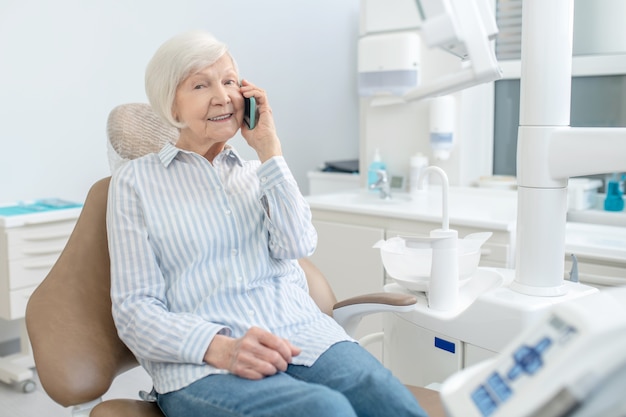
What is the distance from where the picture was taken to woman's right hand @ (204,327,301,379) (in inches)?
48.4

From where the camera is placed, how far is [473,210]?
8.21 feet

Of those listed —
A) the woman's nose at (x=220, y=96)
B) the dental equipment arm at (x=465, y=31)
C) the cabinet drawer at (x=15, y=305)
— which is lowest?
the cabinet drawer at (x=15, y=305)

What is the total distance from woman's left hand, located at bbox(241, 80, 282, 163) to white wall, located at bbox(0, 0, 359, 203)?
5.45 feet

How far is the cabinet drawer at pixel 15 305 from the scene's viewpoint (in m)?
2.59

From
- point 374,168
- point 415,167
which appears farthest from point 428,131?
point 374,168

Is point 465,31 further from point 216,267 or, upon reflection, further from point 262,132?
point 216,267

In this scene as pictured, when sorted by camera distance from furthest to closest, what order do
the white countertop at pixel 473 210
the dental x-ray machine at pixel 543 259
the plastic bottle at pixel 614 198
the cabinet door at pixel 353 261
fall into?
the cabinet door at pixel 353 261, the plastic bottle at pixel 614 198, the white countertop at pixel 473 210, the dental x-ray machine at pixel 543 259

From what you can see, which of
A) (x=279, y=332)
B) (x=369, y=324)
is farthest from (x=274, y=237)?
(x=369, y=324)

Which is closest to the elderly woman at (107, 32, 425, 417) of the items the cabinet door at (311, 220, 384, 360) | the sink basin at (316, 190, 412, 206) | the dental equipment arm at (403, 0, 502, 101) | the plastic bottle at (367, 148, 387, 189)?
the dental equipment arm at (403, 0, 502, 101)

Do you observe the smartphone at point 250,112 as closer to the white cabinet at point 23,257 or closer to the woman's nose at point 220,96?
the woman's nose at point 220,96

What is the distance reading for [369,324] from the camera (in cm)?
262

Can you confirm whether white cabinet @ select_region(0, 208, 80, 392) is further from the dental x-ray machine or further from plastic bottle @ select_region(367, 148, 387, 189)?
the dental x-ray machine

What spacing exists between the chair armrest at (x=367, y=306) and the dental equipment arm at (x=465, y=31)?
0.56 metres

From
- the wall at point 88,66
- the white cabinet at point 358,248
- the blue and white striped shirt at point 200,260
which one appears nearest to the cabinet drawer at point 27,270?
the wall at point 88,66
